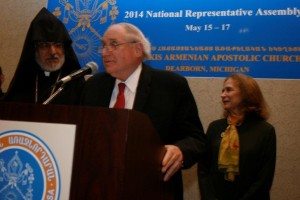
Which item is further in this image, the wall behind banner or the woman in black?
the wall behind banner

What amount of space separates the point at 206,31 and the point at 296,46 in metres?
0.83

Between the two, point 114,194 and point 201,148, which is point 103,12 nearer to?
point 201,148

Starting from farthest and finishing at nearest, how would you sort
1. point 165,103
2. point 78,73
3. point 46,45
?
1. point 46,45
2. point 165,103
3. point 78,73

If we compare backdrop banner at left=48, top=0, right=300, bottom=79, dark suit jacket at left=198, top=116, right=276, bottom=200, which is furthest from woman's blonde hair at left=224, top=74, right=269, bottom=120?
backdrop banner at left=48, top=0, right=300, bottom=79

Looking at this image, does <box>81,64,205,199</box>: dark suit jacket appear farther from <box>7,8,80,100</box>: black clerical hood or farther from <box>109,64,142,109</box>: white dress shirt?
<box>7,8,80,100</box>: black clerical hood

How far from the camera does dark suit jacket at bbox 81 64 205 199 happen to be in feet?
6.61

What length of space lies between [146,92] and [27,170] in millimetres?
995

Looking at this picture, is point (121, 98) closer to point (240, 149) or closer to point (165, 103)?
point (165, 103)

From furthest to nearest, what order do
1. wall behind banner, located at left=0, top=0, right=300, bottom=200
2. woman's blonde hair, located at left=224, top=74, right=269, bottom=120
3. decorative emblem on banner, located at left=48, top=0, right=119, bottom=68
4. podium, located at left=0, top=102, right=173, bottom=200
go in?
1. decorative emblem on banner, located at left=48, top=0, right=119, bottom=68
2. wall behind banner, located at left=0, top=0, right=300, bottom=200
3. woman's blonde hair, located at left=224, top=74, right=269, bottom=120
4. podium, located at left=0, top=102, right=173, bottom=200

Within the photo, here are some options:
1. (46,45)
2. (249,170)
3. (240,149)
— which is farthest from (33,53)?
(249,170)

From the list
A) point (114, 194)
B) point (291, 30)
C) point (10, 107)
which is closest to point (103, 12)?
point (291, 30)

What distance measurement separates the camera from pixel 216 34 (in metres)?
3.76

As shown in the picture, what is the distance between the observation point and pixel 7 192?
1.19 metres

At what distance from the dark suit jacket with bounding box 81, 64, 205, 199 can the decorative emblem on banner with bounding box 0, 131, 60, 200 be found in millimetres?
833
